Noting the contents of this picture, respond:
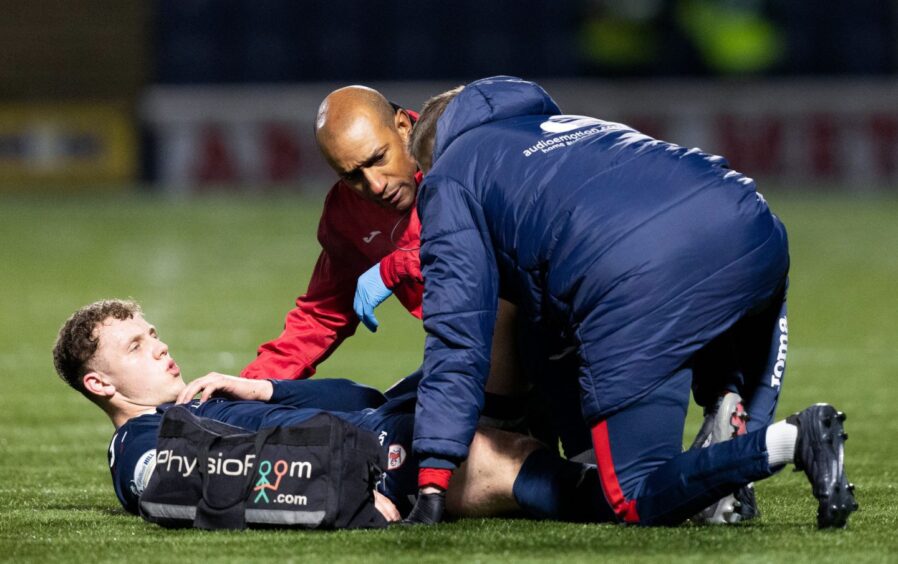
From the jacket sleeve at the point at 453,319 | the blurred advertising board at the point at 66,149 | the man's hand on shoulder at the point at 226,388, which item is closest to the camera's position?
the jacket sleeve at the point at 453,319

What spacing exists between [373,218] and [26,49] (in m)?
16.0

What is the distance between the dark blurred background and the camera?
18828 millimetres

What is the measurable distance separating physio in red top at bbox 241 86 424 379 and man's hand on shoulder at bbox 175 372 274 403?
14.3 inches

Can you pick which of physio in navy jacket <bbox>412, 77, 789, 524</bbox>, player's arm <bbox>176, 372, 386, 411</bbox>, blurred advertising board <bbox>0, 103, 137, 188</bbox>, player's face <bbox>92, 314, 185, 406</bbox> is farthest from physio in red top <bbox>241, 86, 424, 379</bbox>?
blurred advertising board <bbox>0, 103, 137, 188</bbox>

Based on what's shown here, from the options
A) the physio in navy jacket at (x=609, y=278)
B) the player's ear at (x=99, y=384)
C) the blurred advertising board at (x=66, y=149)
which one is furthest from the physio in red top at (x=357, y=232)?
the blurred advertising board at (x=66, y=149)

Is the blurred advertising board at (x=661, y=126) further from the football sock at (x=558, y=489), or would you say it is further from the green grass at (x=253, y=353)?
the football sock at (x=558, y=489)

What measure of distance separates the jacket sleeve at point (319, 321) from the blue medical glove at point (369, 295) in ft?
2.08

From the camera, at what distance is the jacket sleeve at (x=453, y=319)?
156 inches

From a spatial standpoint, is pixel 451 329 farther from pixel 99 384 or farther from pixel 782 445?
pixel 99 384

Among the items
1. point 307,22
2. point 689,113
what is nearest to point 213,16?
point 307,22

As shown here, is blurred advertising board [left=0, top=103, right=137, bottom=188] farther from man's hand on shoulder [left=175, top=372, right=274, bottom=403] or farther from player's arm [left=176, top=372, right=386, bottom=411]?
man's hand on shoulder [left=175, top=372, right=274, bottom=403]

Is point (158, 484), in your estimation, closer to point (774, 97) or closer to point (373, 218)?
point (373, 218)

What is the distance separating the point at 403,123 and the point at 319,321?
2.76 ft

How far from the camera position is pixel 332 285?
5305 mm
